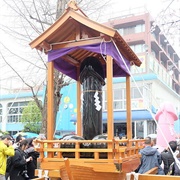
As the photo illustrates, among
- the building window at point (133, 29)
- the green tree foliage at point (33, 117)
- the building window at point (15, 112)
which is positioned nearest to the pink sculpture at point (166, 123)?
the green tree foliage at point (33, 117)

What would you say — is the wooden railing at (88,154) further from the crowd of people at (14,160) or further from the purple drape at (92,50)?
the crowd of people at (14,160)

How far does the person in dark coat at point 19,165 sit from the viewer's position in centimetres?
598

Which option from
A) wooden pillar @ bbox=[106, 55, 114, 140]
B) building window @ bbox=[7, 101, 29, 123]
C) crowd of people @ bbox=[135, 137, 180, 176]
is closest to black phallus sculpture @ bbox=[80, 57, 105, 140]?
wooden pillar @ bbox=[106, 55, 114, 140]

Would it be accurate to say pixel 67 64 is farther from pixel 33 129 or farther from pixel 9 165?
pixel 33 129

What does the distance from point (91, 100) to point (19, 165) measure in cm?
235

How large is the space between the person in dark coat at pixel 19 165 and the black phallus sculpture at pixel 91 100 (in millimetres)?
1899

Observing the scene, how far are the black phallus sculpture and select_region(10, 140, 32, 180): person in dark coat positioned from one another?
1.90m

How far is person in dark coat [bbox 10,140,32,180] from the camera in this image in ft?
19.6

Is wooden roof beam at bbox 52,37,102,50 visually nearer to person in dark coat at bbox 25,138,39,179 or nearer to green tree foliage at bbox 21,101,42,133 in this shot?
person in dark coat at bbox 25,138,39,179

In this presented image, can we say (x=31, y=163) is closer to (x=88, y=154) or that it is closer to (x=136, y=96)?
(x=88, y=154)

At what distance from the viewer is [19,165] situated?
5.99 metres

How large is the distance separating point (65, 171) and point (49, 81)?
178 cm

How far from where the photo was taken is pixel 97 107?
4891 mm

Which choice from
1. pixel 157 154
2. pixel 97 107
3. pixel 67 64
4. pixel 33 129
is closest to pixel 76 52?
pixel 67 64
